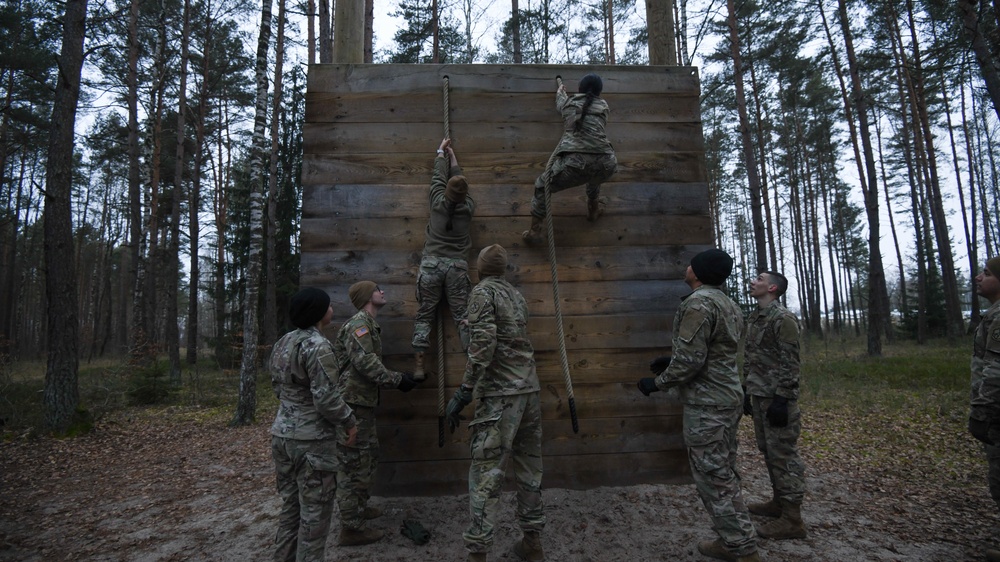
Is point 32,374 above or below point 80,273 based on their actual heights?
below

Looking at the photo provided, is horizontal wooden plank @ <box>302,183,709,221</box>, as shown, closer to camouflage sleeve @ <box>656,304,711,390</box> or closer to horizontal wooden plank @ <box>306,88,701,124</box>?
horizontal wooden plank @ <box>306,88,701,124</box>

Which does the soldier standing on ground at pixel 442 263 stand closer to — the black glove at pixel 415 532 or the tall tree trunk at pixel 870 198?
the black glove at pixel 415 532

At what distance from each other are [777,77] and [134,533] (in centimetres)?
2498

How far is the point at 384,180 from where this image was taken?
193 inches

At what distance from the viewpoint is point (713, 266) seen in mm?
3844

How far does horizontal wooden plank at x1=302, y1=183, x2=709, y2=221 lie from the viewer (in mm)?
4820

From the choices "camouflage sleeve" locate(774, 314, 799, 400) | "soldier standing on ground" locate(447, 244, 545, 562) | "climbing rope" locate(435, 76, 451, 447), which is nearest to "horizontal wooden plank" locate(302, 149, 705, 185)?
"climbing rope" locate(435, 76, 451, 447)

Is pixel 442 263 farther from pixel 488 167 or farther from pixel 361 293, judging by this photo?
pixel 488 167

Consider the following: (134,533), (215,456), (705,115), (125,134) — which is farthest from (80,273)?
(705,115)

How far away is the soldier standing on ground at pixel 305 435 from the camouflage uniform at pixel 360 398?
645 mm

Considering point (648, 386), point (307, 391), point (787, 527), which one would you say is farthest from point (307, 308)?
point (787, 527)

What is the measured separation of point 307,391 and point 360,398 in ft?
2.97

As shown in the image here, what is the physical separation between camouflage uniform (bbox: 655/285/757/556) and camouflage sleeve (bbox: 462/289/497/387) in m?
1.34

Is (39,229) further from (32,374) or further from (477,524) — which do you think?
(477,524)
